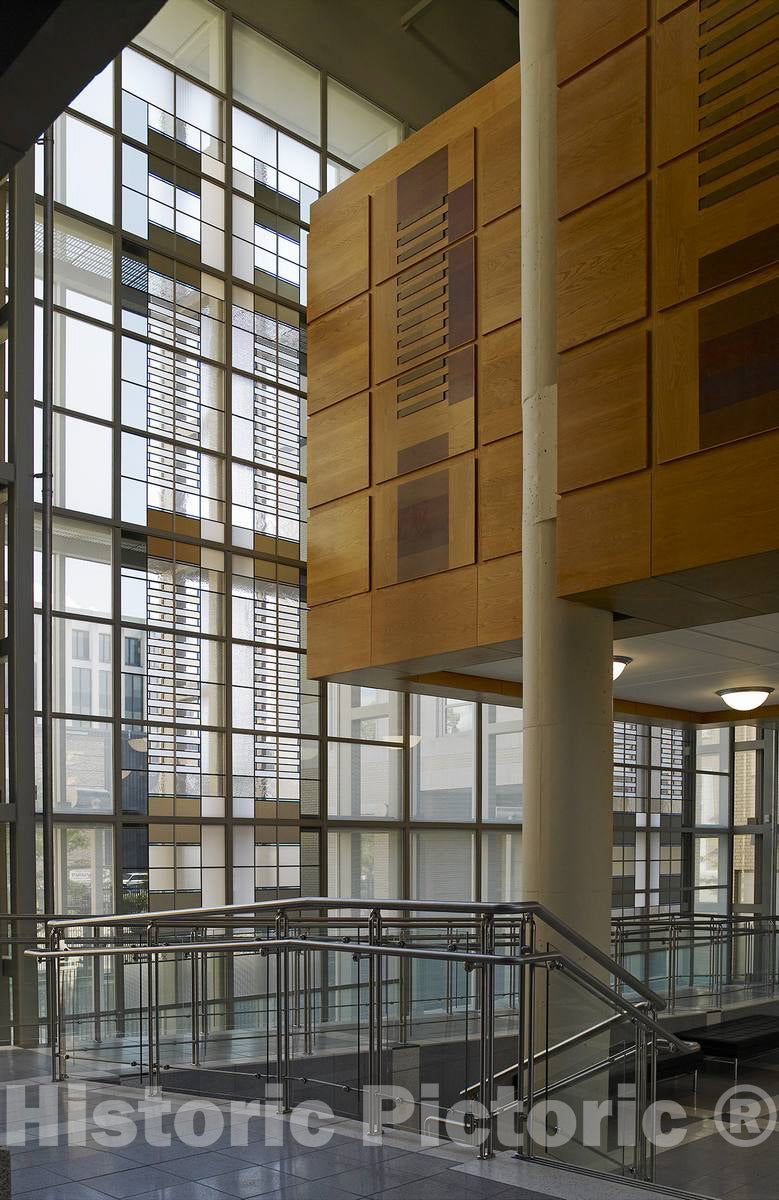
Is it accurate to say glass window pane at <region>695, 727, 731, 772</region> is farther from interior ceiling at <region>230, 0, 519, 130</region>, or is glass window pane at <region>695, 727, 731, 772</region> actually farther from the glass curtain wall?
interior ceiling at <region>230, 0, 519, 130</region>

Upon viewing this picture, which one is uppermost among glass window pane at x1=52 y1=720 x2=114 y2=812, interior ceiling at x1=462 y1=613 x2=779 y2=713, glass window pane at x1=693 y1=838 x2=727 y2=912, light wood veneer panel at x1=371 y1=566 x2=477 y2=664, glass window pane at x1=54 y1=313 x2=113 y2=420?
glass window pane at x1=54 y1=313 x2=113 y2=420

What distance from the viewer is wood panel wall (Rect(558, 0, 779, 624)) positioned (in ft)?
24.1

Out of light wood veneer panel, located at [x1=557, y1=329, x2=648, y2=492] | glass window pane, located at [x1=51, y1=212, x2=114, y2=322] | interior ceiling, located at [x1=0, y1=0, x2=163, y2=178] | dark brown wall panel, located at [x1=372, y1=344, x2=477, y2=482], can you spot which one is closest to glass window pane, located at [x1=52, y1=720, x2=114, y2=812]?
glass window pane, located at [x1=51, y1=212, x2=114, y2=322]

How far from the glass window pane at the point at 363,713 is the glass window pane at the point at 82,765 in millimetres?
4048

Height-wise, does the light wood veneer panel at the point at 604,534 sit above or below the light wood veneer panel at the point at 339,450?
below

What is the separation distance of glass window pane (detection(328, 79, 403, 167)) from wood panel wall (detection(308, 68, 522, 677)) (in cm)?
677

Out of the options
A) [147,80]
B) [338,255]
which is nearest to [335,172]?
[147,80]

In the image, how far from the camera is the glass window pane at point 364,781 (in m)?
17.5

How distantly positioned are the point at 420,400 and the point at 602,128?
304 cm

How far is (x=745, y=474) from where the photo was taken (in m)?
7.27

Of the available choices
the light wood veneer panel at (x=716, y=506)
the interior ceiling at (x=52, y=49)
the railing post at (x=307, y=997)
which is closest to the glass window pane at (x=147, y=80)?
the light wood veneer panel at (x=716, y=506)

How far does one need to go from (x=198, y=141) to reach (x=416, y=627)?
30.4 ft

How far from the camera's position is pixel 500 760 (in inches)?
763

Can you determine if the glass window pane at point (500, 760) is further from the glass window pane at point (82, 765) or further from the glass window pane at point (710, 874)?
the glass window pane at point (82, 765)
